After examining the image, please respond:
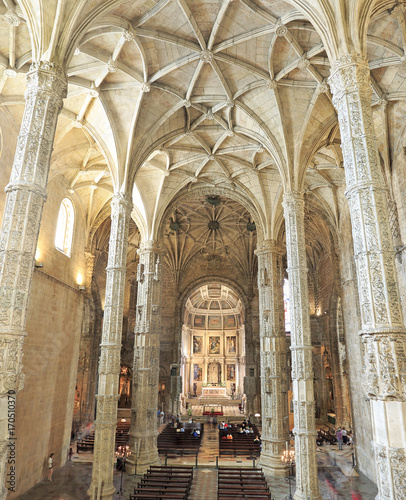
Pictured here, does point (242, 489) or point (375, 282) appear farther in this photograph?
point (242, 489)

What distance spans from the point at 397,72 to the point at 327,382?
28732mm

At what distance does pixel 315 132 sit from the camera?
16.4m

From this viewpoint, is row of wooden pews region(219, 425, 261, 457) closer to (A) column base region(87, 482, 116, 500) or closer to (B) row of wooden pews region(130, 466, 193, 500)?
(B) row of wooden pews region(130, 466, 193, 500)

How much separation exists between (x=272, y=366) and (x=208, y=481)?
21.7ft

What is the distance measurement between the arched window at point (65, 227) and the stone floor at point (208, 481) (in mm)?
11539

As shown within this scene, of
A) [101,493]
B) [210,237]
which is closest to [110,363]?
[101,493]

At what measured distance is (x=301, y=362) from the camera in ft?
45.8

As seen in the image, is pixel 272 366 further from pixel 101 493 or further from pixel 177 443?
pixel 101 493

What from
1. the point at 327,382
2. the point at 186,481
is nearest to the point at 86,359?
the point at 186,481

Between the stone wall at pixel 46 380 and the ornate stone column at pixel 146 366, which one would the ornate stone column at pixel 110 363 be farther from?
the ornate stone column at pixel 146 366

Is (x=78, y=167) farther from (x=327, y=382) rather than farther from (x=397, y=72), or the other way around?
(x=327, y=382)

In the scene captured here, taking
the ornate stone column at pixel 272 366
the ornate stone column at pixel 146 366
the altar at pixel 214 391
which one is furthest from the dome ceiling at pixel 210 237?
the altar at pixel 214 391

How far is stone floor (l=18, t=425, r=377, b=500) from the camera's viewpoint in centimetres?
1552

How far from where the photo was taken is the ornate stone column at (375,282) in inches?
251
